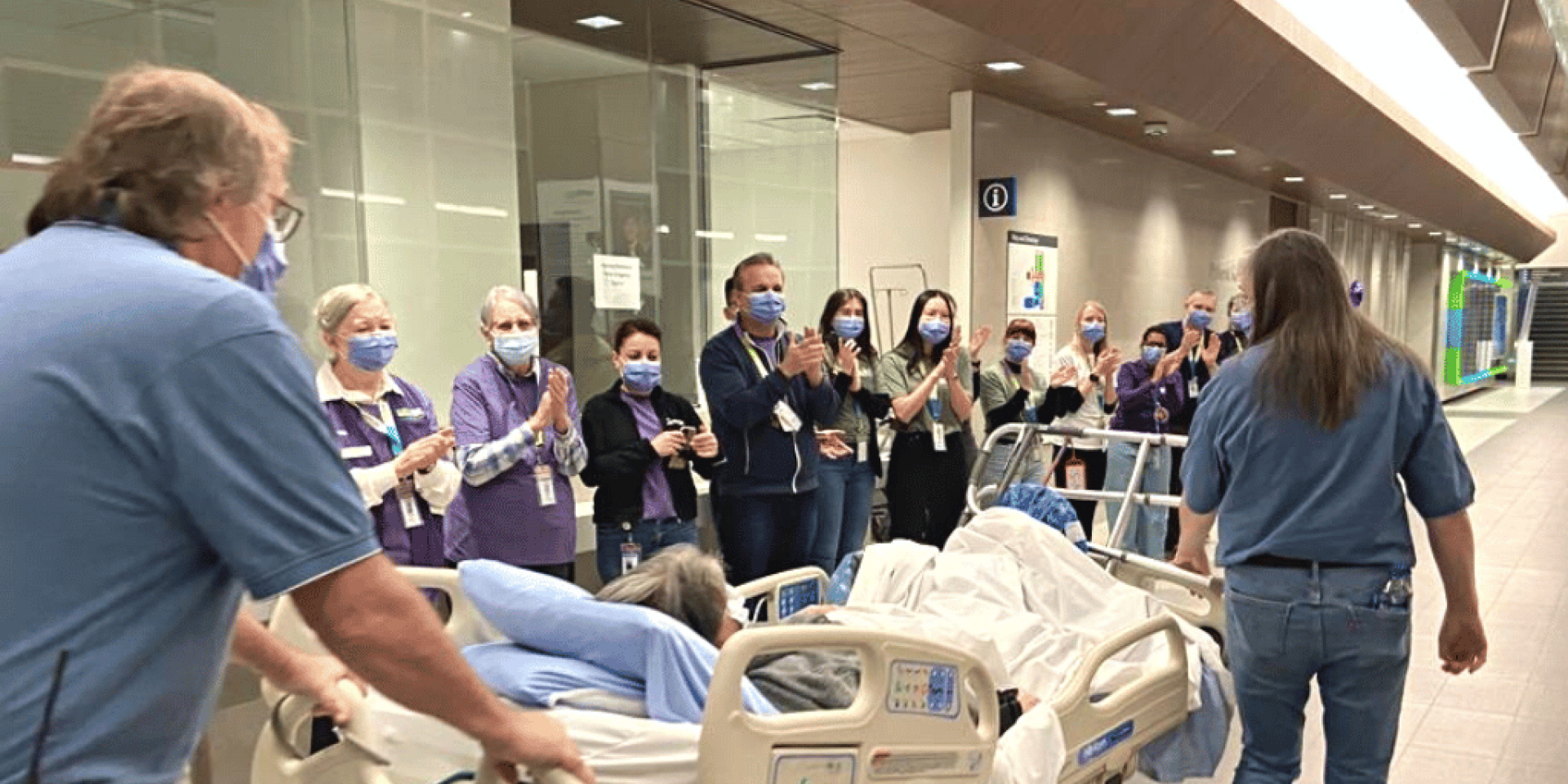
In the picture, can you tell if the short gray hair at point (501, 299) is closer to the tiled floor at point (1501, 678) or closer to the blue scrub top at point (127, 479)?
the blue scrub top at point (127, 479)

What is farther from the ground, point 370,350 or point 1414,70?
point 1414,70

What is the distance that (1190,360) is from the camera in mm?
7105

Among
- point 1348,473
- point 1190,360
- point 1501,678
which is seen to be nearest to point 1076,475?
point 1190,360

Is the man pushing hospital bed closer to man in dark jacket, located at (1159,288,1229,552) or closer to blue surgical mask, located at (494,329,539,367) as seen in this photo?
blue surgical mask, located at (494,329,539,367)

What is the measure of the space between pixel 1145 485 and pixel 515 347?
3.99 meters

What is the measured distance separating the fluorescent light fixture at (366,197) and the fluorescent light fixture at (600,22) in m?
2.08

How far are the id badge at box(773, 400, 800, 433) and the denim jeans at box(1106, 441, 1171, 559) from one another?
93.5 inches

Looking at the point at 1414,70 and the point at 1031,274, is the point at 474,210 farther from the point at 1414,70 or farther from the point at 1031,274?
the point at 1414,70

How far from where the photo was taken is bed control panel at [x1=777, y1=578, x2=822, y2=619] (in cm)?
345

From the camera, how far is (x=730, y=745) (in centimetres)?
197

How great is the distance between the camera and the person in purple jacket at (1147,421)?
631cm

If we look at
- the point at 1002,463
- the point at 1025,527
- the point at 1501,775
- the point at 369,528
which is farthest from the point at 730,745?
the point at 1002,463

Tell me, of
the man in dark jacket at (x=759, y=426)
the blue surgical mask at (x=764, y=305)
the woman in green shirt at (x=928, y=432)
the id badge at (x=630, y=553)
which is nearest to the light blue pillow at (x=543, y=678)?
the id badge at (x=630, y=553)

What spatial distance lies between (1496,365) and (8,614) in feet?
114
